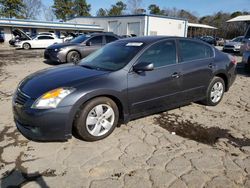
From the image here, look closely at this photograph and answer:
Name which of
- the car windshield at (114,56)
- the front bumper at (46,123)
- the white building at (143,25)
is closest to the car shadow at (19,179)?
the front bumper at (46,123)

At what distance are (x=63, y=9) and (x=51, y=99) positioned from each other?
64293 millimetres

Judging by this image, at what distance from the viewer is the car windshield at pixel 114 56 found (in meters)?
4.32

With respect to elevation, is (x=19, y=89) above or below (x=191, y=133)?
above

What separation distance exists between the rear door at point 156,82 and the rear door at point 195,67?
0.20m

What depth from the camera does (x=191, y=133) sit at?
4328 mm

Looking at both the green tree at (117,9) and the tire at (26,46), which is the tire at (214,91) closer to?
the tire at (26,46)

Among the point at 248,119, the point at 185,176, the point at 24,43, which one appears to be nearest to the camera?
the point at 185,176

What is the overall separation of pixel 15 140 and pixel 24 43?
74.4 ft

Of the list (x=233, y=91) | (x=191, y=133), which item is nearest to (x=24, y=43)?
(x=233, y=91)

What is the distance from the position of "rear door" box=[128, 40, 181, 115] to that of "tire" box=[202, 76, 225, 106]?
106 centimetres

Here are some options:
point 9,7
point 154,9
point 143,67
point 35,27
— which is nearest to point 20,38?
point 35,27

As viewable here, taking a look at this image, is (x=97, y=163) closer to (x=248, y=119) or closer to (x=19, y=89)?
(x=19, y=89)

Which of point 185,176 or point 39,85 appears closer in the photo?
point 185,176

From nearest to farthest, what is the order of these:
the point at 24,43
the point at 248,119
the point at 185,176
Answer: the point at 185,176 < the point at 248,119 < the point at 24,43
